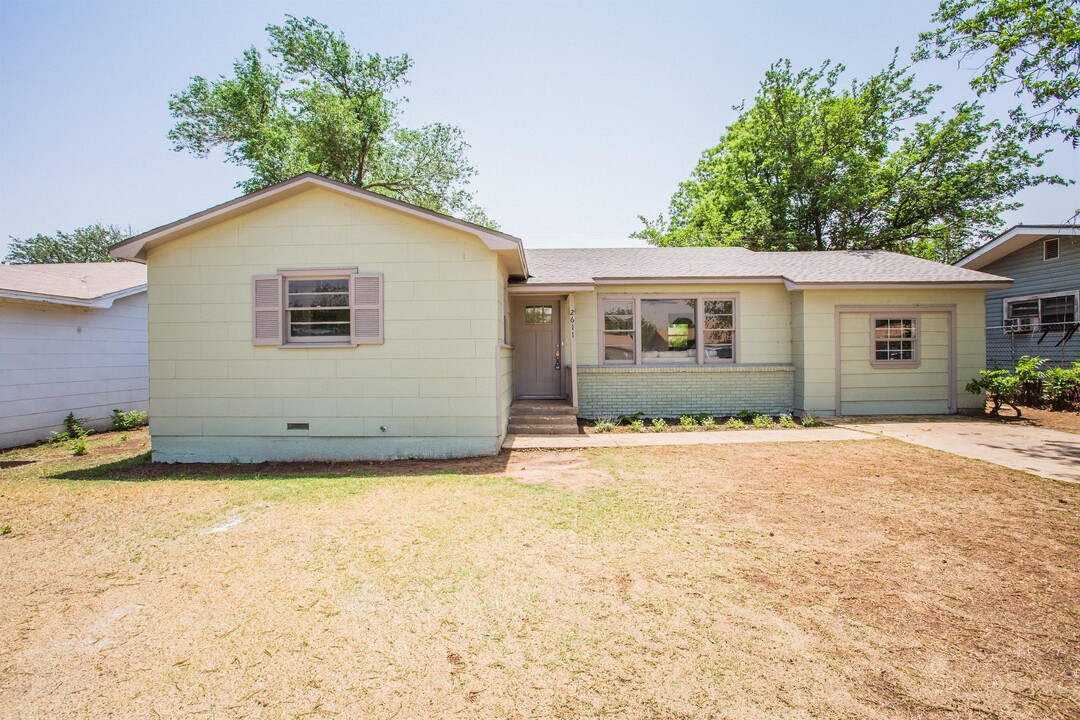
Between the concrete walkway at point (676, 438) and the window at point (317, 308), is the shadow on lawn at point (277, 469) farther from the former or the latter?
the window at point (317, 308)

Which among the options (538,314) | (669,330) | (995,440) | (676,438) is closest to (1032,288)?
(995,440)

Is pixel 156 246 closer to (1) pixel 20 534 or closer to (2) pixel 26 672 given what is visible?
(1) pixel 20 534

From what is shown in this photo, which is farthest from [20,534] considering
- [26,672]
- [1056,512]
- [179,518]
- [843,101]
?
[843,101]

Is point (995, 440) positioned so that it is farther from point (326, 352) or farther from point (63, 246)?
point (63, 246)

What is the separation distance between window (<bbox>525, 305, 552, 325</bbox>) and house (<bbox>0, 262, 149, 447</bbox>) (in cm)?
948

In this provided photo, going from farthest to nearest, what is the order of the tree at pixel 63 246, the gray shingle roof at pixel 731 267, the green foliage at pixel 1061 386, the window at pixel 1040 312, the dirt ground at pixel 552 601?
the tree at pixel 63 246 → the window at pixel 1040 312 → the green foliage at pixel 1061 386 → the gray shingle roof at pixel 731 267 → the dirt ground at pixel 552 601

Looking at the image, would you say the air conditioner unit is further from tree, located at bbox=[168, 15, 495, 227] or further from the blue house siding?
tree, located at bbox=[168, 15, 495, 227]

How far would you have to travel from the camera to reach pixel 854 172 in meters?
23.6

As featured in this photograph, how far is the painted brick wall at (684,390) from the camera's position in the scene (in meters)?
11.1


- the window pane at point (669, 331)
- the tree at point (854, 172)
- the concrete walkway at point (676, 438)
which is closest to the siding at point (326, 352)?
the concrete walkway at point (676, 438)

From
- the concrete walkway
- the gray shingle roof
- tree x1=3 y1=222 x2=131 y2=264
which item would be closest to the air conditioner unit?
the gray shingle roof

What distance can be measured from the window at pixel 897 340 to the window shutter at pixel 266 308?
40.5 ft

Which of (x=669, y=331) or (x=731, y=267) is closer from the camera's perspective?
(x=669, y=331)

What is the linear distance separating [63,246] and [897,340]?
238 ft
